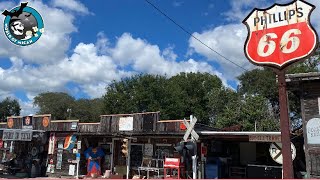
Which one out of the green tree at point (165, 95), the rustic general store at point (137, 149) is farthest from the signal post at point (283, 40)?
the green tree at point (165, 95)

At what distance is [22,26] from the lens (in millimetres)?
8875

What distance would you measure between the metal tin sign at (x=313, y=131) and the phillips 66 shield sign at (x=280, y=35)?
19.9 feet

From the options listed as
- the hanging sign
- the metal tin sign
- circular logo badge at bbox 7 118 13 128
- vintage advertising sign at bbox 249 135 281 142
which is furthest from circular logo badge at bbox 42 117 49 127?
the metal tin sign

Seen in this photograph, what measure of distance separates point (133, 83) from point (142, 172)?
34821mm

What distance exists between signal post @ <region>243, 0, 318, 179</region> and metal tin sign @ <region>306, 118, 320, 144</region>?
19.6ft

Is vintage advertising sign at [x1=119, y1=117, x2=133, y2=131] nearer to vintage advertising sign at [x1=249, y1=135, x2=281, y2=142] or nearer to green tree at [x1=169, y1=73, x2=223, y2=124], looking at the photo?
vintage advertising sign at [x1=249, y1=135, x2=281, y2=142]

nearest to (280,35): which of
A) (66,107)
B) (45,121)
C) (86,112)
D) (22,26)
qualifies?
(22,26)

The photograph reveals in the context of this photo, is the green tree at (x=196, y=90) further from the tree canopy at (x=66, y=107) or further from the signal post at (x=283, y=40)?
the signal post at (x=283, y=40)

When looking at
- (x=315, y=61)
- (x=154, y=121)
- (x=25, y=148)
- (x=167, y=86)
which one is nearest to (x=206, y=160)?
(x=154, y=121)

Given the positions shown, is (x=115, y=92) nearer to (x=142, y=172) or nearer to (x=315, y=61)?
(x=315, y=61)

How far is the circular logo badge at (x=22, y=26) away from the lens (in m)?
8.67

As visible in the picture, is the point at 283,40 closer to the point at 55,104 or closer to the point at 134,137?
the point at 134,137

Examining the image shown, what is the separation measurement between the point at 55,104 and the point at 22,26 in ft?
195

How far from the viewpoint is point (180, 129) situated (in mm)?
20578
